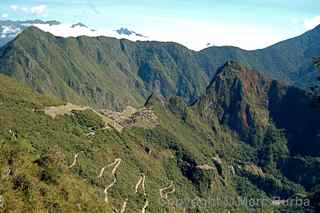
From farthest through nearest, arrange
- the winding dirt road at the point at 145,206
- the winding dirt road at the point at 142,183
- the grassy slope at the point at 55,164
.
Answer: the winding dirt road at the point at 142,183, the winding dirt road at the point at 145,206, the grassy slope at the point at 55,164

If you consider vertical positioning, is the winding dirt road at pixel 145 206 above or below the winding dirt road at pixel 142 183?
above

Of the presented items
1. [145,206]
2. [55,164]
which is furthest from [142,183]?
[55,164]

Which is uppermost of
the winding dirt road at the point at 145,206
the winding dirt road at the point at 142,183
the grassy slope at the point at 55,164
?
the grassy slope at the point at 55,164

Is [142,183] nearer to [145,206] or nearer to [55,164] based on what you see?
[145,206]

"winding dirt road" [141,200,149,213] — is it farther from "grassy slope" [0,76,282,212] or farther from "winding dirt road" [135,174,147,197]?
"winding dirt road" [135,174,147,197]

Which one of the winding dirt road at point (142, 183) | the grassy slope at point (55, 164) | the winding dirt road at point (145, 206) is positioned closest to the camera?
the grassy slope at point (55, 164)

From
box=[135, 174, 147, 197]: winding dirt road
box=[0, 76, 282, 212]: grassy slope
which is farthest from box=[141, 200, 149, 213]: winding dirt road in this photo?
box=[135, 174, 147, 197]: winding dirt road

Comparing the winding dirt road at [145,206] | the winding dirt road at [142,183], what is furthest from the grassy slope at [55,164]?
the winding dirt road at [142,183]

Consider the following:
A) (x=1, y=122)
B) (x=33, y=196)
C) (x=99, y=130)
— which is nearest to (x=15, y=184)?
(x=33, y=196)

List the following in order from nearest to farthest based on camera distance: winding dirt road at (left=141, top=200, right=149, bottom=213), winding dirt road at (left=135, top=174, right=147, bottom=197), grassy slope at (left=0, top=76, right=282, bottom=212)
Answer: grassy slope at (left=0, top=76, right=282, bottom=212), winding dirt road at (left=141, top=200, right=149, bottom=213), winding dirt road at (left=135, top=174, right=147, bottom=197)

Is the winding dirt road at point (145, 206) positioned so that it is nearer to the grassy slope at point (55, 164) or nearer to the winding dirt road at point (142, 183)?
the grassy slope at point (55, 164)

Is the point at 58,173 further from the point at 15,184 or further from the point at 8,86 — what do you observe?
the point at 8,86

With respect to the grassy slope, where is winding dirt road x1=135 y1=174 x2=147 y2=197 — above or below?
below
